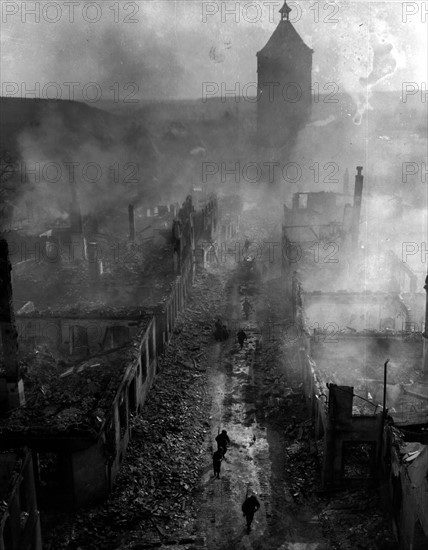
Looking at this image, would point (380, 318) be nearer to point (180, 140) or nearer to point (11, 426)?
point (11, 426)

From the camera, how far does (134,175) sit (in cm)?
7056

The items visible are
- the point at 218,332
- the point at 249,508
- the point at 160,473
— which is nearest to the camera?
the point at 249,508

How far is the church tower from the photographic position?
5950 cm

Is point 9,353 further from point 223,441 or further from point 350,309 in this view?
point 350,309

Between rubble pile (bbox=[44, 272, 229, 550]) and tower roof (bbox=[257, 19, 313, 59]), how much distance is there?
4535cm

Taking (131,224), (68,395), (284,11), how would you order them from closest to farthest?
1. (68,395)
2. (131,224)
3. (284,11)

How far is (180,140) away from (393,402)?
72.4m

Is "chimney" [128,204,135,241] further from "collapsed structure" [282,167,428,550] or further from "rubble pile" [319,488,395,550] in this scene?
"rubble pile" [319,488,395,550]

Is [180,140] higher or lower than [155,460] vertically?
higher

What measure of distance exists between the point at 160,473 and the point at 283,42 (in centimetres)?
5385

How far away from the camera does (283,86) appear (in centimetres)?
6141

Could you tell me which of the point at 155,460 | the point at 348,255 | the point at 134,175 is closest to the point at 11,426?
the point at 155,460

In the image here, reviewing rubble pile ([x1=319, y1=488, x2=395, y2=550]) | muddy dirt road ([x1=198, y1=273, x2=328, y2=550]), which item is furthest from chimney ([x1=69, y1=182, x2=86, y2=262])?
rubble pile ([x1=319, y1=488, x2=395, y2=550])

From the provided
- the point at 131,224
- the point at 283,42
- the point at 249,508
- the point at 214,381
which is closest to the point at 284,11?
the point at 283,42
